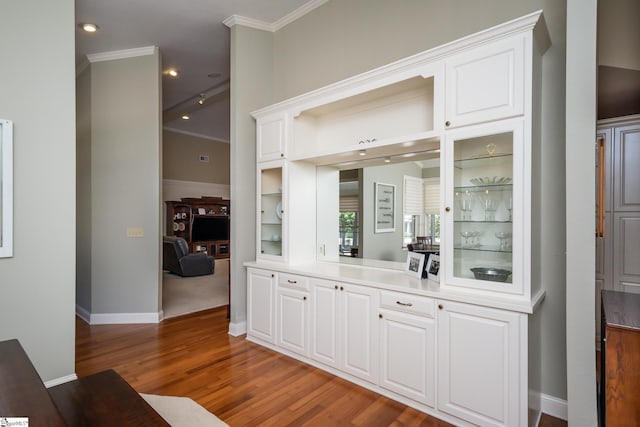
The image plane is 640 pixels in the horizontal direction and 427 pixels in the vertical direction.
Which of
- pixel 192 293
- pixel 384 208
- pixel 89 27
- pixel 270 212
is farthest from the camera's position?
pixel 192 293

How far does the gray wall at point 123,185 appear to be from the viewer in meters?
4.21

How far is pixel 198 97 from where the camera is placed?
6.34 m

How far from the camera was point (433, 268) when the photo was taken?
256 cm

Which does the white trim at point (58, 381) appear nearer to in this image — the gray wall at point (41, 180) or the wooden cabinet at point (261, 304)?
the gray wall at point (41, 180)

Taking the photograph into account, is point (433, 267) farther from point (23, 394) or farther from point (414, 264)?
point (23, 394)

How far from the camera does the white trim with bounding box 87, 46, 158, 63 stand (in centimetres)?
425

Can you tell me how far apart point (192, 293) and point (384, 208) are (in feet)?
13.3

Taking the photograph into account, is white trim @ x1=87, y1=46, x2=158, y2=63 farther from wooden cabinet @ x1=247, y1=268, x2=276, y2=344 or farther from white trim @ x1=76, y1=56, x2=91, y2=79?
wooden cabinet @ x1=247, y1=268, x2=276, y2=344

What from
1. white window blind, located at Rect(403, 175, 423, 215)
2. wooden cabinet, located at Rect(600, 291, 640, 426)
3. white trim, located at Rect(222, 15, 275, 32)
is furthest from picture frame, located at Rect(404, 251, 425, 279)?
white trim, located at Rect(222, 15, 275, 32)

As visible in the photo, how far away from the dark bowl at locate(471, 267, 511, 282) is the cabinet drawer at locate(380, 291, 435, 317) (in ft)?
1.11

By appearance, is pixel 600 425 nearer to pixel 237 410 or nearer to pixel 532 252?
pixel 532 252

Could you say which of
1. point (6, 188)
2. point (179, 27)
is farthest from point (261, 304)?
point (179, 27)

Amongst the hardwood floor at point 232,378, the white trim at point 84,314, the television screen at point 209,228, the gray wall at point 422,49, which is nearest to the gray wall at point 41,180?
the hardwood floor at point 232,378

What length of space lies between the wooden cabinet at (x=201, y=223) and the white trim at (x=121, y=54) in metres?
4.77
